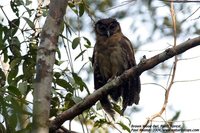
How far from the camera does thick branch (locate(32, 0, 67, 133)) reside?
83.8 inches

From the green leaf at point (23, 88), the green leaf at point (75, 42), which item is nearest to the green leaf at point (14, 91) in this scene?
the green leaf at point (23, 88)

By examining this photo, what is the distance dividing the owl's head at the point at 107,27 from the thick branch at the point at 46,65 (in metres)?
2.08

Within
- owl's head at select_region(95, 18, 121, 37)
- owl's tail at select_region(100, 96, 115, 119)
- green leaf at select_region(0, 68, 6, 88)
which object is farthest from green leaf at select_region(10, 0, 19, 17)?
owl's head at select_region(95, 18, 121, 37)

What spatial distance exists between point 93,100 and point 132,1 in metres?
0.67

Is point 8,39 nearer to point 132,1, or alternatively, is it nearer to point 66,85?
point 66,85

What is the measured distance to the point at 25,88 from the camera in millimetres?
2818

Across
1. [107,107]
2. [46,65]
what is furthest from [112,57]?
[46,65]

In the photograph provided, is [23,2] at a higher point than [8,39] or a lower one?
higher

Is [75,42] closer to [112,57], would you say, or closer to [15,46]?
[15,46]

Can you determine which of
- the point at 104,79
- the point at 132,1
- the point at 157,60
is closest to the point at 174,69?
the point at 157,60

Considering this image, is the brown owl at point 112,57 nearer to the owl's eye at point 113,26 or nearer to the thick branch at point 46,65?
the owl's eye at point 113,26

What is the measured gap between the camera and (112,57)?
172 inches

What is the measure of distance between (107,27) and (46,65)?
7.58ft

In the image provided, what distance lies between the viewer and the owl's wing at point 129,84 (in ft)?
13.1
